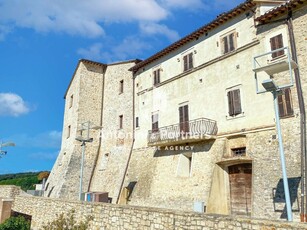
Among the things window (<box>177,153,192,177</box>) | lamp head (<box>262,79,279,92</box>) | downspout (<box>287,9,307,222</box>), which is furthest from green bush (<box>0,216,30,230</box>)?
lamp head (<box>262,79,279,92</box>)

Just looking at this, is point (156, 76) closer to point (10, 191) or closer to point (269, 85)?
point (269, 85)

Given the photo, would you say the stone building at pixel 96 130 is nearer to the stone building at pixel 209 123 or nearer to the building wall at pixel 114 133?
the building wall at pixel 114 133

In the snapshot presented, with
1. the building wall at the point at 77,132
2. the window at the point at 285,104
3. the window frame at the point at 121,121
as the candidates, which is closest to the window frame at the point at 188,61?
the window at the point at 285,104

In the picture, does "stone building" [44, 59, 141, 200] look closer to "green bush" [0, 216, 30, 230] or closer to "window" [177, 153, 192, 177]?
"green bush" [0, 216, 30, 230]

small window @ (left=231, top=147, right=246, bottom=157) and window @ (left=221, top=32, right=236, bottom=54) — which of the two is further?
window @ (left=221, top=32, right=236, bottom=54)

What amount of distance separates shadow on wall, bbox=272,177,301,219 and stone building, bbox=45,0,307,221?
41 mm

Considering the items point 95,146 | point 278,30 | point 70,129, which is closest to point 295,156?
point 278,30

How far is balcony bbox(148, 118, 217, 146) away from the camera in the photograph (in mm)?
15617

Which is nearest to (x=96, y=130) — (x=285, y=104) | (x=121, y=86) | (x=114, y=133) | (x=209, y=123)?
(x=114, y=133)

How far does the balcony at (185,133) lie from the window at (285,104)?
404cm

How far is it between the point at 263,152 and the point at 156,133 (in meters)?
7.96

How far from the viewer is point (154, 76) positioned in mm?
21328

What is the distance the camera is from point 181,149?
17.3 meters

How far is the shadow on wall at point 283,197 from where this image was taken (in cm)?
1081
